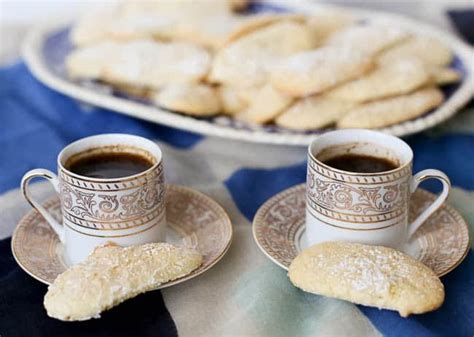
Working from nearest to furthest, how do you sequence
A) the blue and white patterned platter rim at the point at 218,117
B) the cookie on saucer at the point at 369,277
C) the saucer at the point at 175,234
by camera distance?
the cookie on saucer at the point at 369,277
the saucer at the point at 175,234
the blue and white patterned platter rim at the point at 218,117

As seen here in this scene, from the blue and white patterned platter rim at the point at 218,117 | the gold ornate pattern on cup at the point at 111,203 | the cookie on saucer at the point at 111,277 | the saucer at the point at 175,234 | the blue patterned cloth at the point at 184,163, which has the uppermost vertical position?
the gold ornate pattern on cup at the point at 111,203

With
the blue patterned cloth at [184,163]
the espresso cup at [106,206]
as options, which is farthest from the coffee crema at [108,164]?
the blue patterned cloth at [184,163]

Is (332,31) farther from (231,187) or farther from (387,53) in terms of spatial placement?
(231,187)

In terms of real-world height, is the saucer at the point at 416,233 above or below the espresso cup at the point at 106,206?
below

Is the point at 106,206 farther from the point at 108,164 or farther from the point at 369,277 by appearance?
the point at 369,277

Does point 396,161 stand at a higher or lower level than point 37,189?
higher

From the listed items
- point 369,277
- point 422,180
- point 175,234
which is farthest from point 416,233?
point 175,234

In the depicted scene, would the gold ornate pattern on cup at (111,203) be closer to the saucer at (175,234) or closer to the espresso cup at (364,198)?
the saucer at (175,234)

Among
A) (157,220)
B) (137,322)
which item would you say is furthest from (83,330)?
(157,220)
